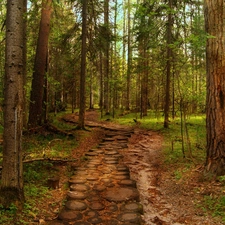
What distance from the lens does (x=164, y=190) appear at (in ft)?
20.0

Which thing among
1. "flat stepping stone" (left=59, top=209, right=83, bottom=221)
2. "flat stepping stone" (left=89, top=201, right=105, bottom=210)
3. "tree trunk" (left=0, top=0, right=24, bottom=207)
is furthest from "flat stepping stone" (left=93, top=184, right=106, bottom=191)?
"tree trunk" (left=0, top=0, right=24, bottom=207)

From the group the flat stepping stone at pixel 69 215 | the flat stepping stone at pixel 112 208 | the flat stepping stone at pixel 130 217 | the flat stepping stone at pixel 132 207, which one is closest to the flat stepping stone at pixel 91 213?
the flat stepping stone at pixel 69 215

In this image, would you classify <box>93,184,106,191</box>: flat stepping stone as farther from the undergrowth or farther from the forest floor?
the undergrowth

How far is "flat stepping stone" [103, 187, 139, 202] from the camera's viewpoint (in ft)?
16.9

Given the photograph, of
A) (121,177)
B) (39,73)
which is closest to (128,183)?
(121,177)

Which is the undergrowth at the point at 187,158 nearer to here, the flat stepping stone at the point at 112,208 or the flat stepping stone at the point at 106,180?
the flat stepping stone at the point at 112,208

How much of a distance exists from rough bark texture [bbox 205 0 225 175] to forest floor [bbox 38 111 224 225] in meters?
0.61

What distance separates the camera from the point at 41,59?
1106 cm

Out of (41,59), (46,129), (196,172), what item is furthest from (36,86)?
(196,172)

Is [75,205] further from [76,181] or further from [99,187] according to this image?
[76,181]

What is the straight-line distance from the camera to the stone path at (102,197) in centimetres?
434

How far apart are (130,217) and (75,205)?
3.63 feet

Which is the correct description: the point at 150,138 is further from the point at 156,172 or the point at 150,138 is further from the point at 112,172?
the point at 112,172

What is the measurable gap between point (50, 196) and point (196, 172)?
3.75 metres
